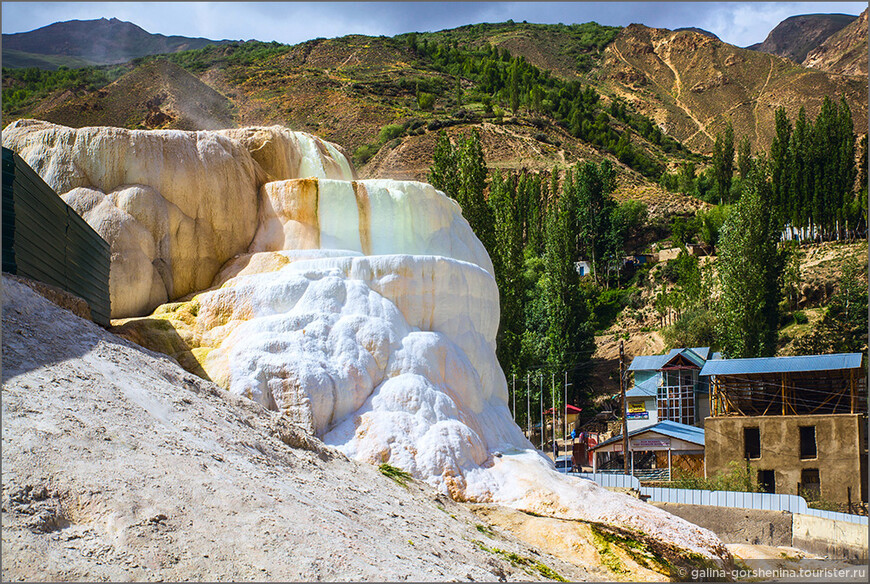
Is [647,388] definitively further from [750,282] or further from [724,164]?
[724,164]

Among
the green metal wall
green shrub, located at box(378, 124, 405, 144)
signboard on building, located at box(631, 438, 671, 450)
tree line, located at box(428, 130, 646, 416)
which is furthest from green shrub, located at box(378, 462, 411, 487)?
green shrub, located at box(378, 124, 405, 144)

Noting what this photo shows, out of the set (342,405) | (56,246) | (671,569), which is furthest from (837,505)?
(56,246)

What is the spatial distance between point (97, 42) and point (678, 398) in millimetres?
96570

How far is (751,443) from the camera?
30375 millimetres

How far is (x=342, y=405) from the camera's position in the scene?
16391mm

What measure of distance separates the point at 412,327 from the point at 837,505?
1710cm

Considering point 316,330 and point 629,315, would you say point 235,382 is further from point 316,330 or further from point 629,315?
point 629,315

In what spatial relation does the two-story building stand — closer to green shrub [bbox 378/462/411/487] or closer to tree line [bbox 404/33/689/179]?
green shrub [bbox 378/462/411/487]

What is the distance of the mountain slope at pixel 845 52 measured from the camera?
409ft

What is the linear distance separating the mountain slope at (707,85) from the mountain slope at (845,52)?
11.1 metres

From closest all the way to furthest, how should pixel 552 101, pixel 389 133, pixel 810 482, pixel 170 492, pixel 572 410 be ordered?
pixel 170 492, pixel 810 482, pixel 572 410, pixel 389 133, pixel 552 101

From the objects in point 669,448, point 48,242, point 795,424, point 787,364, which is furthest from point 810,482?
point 48,242

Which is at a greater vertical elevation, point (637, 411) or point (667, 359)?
point (667, 359)

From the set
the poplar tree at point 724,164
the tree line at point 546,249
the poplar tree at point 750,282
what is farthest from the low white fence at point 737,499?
the poplar tree at point 724,164
